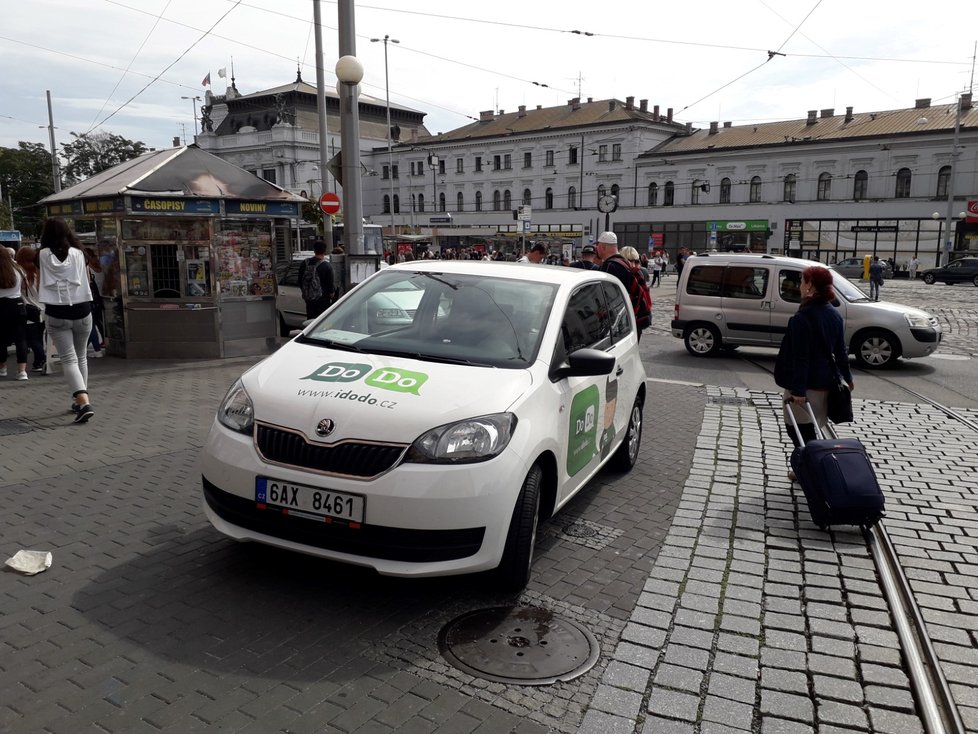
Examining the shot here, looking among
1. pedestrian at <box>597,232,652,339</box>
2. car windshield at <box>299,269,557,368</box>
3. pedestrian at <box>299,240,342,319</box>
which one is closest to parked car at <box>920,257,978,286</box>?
pedestrian at <box>597,232,652,339</box>

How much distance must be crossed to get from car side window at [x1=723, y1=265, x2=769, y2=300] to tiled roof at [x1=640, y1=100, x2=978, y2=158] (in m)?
51.2

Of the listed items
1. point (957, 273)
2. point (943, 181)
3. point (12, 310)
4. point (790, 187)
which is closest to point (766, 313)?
point (12, 310)

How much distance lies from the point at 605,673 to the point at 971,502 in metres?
3.91

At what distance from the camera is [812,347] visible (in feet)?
19.1

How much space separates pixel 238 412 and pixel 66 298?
4.50 m

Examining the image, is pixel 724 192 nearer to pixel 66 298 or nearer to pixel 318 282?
pixel 318 282

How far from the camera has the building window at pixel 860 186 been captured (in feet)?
193

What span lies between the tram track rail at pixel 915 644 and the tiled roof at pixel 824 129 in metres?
60.1

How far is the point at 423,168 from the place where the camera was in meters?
86.6

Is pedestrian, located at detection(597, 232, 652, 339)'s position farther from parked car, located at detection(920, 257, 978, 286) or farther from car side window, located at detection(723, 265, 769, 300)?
parked car, located at detection(920, 257, 978, 286)

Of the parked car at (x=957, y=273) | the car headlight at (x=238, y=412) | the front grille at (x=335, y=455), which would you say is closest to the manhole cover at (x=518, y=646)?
the front grille at (x=335, y=455)

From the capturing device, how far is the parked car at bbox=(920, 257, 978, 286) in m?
42.2

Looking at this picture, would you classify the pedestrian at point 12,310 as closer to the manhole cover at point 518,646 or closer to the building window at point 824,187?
the manhole cover at point 518,646

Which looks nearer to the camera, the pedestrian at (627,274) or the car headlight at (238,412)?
the car headlight at (238,412)
